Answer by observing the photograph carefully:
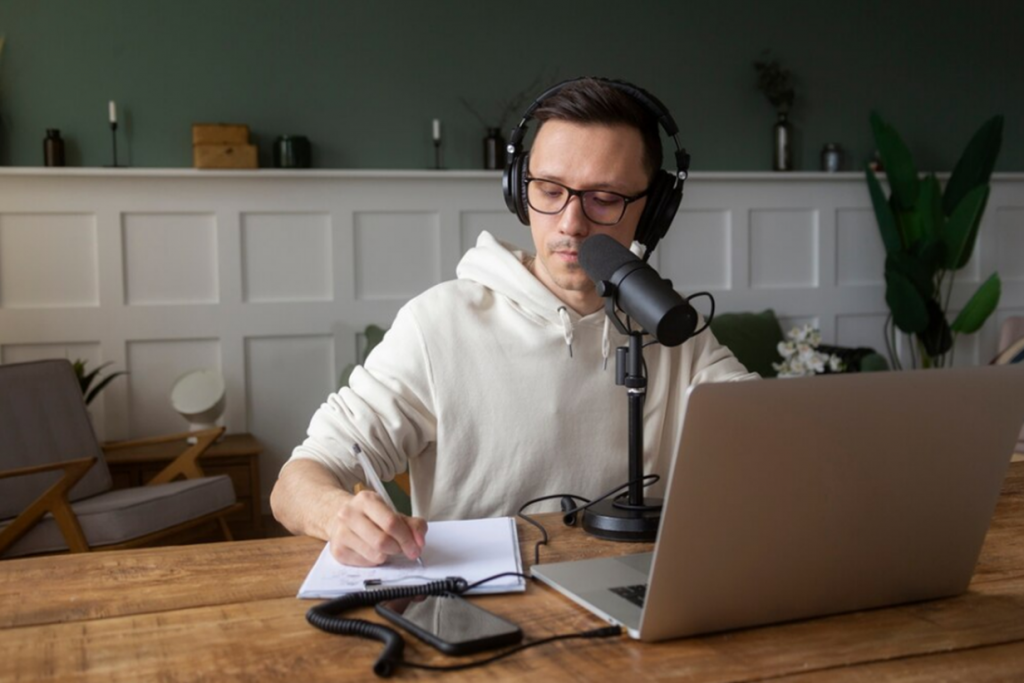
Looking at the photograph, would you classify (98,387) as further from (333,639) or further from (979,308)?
(979,308)

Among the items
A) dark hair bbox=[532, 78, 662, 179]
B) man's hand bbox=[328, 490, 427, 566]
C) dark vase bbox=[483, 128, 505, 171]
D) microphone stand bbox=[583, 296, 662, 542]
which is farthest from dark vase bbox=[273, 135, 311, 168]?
man's hand bbox=[328, 490, 427, 566]

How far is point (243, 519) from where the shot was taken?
4137 millimetres

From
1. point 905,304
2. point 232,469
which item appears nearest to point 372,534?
point 232,469

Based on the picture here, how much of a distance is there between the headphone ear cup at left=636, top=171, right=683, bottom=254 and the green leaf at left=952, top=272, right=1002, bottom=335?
3649mm

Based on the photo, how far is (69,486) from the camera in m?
3.22

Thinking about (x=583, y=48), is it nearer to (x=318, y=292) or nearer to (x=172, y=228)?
(x=318, y=292)

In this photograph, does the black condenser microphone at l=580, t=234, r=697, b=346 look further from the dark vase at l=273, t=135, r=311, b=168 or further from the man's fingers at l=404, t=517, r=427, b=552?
Answer: the dark vase at l=273, t=135, r=311, b=168

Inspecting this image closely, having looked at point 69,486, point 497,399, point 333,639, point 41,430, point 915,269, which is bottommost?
point 69,486

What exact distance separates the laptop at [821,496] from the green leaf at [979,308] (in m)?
4.16

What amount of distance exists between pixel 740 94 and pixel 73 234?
3019 mm

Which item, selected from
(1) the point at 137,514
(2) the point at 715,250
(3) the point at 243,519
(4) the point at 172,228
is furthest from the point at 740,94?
(1) the point at 137,514

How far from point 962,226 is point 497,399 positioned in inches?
147

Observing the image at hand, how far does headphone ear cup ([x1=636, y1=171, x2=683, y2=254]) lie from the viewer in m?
1.75

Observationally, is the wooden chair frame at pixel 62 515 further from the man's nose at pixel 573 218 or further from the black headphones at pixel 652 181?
the man's nose at pixel 573 218
